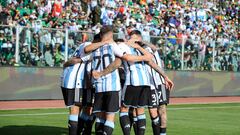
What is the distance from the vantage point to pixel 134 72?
1102 centimetres

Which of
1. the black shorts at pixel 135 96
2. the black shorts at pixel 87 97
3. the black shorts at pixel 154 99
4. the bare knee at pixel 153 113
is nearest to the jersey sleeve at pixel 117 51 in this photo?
the black shorts at pixel 135 96

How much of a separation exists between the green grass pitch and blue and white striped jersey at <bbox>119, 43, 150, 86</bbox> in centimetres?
246

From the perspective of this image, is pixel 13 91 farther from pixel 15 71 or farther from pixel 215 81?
pixel 215 81

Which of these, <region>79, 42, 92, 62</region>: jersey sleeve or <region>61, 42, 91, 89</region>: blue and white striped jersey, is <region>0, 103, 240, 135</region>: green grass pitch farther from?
<region>79, 42, 92, 62</region>: jersey sleeve

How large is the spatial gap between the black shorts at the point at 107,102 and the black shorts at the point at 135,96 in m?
0.70

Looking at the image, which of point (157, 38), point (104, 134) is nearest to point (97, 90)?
point (104, 134)

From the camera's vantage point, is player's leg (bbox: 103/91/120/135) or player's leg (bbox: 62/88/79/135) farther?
player's leg (bbox: 62/88/79/135)

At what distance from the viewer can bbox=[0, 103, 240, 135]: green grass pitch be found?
1350 cm

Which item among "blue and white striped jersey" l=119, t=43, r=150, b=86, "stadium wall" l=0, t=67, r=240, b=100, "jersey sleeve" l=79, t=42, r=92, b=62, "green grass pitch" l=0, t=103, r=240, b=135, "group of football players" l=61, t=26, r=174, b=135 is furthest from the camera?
"stadium wall" l=0, t=67, r=240, b=100

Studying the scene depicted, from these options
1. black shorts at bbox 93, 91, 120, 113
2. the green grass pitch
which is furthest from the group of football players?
the green grass pitch

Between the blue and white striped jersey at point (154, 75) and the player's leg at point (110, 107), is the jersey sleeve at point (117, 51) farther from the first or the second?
the blue and white striped jersey at point (154, 75)

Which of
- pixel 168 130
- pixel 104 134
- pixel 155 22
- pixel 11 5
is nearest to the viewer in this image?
pixel 104 134

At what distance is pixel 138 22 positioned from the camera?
1138 inches

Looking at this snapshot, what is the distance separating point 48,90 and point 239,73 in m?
10.6
